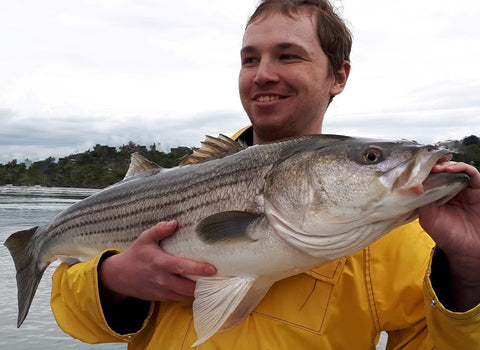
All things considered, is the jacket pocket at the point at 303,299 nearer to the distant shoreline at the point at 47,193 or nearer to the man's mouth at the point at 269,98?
the man's mouth at the point at 269,98

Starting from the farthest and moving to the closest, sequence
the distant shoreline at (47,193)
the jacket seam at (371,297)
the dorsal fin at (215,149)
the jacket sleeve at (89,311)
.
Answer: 1. the distant shoreline at (47,193)
2. the dorsal fin at (215,149)
3. the jacket sleeve at (89,311)
4. the jacket seam at (371,297)

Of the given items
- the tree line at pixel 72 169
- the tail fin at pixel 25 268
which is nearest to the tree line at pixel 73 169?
the tree line at pixel 72 169

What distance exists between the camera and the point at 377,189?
2.25 m

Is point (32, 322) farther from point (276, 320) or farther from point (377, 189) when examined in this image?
point (377, 189)

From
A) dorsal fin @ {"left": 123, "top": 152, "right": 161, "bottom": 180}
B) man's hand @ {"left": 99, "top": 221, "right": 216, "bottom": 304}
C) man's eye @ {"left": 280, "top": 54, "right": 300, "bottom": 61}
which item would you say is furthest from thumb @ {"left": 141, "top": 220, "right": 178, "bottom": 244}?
man's eye @ {"left": 280, "top": 54, "right": 300, "bottom": 61}

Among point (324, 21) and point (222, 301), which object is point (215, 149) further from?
point (324, 21)

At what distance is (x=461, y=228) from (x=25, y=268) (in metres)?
3.21

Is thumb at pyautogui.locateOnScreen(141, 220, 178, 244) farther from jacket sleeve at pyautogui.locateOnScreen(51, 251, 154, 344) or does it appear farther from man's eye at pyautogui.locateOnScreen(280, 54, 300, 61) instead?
man's eye at pyautogui.locateOnScreen(280, 54, 300, 61)

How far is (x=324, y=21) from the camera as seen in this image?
11.1 ft

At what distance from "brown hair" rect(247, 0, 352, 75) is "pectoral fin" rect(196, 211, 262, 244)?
144cm

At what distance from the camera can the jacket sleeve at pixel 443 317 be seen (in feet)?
7.07

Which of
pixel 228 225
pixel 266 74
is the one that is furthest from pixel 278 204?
pixel 266 74

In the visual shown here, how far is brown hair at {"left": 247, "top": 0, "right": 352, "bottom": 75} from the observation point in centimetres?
333

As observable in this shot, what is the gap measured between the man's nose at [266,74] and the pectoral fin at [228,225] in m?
1.05
